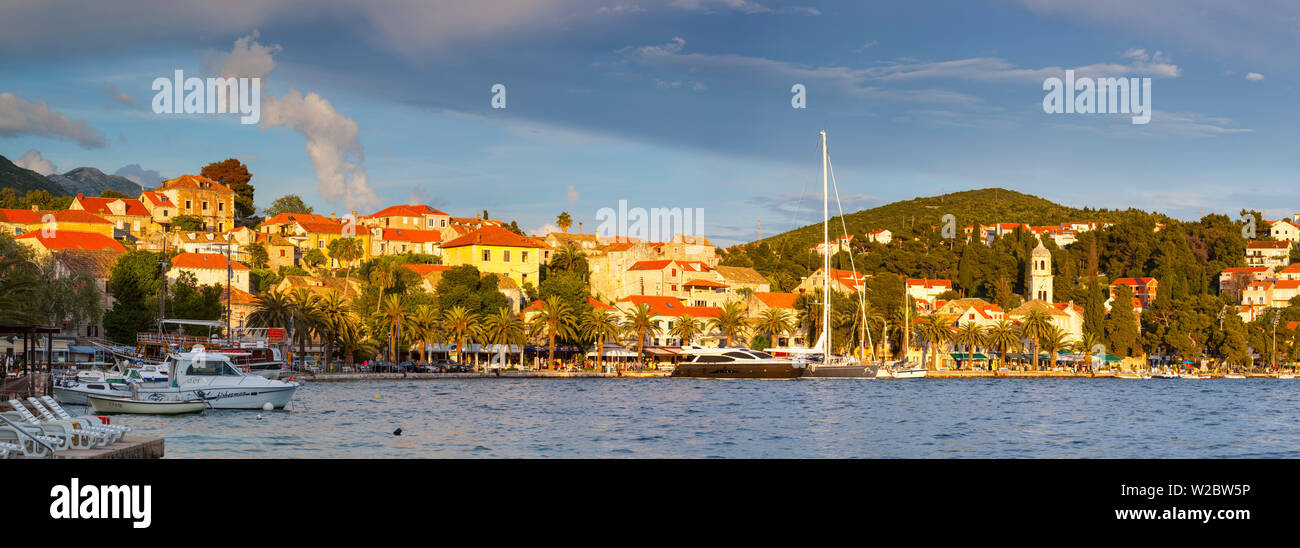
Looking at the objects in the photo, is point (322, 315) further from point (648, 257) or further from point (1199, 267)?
point (1199, 267)

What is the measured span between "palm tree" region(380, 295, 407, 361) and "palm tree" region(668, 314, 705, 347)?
27204 mm

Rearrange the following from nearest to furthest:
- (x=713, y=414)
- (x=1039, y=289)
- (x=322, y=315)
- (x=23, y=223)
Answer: (x=713, y=414)
(x=322, y=315)
(x=23, y=223)
(x=1039, y=289)

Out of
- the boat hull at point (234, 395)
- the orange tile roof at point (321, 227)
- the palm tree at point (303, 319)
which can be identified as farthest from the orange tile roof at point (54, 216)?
the boat hull at point (234, 395)

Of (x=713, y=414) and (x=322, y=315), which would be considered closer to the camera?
(x=713, y=414)

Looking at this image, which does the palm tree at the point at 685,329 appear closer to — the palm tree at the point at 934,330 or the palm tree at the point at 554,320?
the palm tree at the point at 554,320

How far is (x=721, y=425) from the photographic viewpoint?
38781mm

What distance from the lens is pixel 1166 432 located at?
129 ft

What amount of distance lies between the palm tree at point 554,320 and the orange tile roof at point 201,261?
32.1 m

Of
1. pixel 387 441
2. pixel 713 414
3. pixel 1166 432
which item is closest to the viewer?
pixel 387 441

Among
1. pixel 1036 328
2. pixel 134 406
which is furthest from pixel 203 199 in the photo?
pixel 134 406
